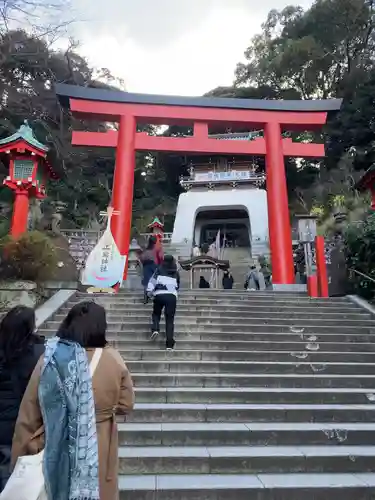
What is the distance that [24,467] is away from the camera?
1.56 metres

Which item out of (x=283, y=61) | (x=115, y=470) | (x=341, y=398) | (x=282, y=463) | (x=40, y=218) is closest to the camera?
(x=115, y=470)

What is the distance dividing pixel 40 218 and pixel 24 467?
10.6m

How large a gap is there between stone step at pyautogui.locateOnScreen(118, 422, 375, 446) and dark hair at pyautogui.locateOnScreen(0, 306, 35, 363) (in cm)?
193

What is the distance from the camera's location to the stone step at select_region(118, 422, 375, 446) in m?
3.49

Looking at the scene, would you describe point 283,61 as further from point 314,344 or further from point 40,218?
point 314,344

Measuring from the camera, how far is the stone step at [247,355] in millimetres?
5281

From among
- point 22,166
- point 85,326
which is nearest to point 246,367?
point 85,326

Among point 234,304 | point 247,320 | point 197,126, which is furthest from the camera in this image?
point 197,126

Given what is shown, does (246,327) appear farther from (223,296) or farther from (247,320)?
(223,296)

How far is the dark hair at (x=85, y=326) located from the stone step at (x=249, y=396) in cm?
267

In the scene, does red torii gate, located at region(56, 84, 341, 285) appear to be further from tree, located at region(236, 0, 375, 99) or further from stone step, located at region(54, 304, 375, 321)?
tree, located at region(236, 0, 375, 99)

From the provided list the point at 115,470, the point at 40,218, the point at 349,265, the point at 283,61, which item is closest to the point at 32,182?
the point at 40,218

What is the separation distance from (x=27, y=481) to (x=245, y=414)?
2.80 m

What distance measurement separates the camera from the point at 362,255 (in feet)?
26.8
